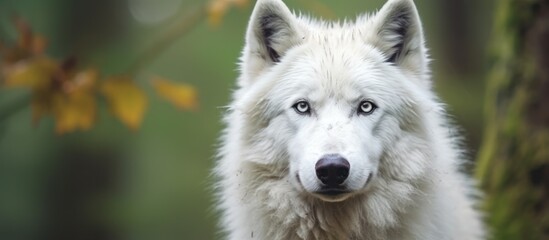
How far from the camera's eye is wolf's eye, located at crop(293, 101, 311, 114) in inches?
190

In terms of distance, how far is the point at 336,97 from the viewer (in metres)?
4.76

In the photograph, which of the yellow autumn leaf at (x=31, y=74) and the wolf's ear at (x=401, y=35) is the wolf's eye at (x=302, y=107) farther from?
the yellow autumn leaf at (x=31, y=74)

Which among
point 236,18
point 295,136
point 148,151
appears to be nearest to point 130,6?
point 236,18

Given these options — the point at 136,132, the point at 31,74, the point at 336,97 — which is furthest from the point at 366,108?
the point at 136,132

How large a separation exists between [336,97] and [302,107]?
0.23 meters

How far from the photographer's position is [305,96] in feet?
15.9

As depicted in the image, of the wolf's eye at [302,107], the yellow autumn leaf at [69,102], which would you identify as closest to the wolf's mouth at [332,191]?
the wolf's eye at [302,107]

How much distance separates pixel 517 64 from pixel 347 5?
9.84 meters

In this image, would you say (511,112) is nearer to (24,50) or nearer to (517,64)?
(517,64)

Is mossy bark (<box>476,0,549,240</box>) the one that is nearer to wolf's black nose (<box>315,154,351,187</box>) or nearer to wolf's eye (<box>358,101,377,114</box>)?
wolf's eye (<box>358,101,377,114</box>)

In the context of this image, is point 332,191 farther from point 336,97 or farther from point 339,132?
point 336,97

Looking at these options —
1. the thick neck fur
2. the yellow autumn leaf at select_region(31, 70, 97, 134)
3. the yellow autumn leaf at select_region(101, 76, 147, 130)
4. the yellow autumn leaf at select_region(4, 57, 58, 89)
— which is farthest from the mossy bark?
the yellow autumn leaf at select_region(4, 57, 58, 89)

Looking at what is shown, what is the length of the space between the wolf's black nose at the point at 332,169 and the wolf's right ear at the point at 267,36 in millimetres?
1140

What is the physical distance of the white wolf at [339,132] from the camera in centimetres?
473
